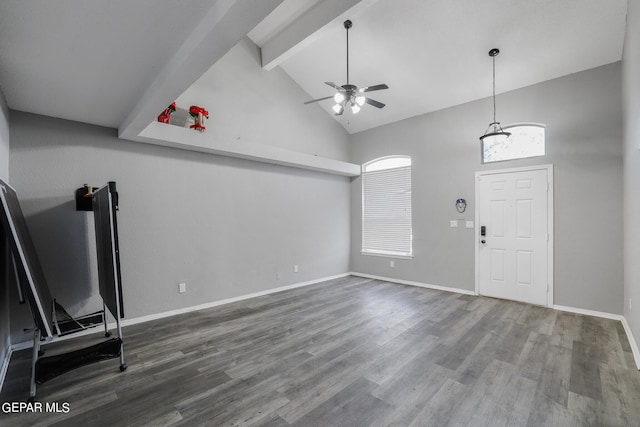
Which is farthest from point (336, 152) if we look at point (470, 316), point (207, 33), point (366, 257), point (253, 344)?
point (207, 33)

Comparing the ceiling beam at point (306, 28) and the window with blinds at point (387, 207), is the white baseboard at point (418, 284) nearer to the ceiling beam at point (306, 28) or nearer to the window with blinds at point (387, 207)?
the window with blinds at point (387, 207)

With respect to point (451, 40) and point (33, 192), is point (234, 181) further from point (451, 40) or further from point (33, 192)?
point (451, 40)

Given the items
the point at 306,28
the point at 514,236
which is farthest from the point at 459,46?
the point at 514,236

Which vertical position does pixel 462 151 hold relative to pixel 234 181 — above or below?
above

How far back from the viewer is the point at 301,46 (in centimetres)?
439

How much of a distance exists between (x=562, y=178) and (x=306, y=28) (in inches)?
171

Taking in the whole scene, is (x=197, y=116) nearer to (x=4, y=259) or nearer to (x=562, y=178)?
(x=4, y=259)

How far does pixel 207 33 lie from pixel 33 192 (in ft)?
9.83

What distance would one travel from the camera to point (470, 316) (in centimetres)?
391

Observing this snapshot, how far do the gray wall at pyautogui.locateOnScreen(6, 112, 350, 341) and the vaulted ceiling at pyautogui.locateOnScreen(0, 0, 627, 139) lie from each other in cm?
42

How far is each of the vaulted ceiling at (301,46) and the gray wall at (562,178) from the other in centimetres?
32

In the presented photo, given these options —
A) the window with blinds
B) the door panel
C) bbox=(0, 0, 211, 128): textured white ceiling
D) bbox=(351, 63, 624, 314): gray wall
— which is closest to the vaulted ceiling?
bbox=(0, 0, 211, 128): textured white ceiling

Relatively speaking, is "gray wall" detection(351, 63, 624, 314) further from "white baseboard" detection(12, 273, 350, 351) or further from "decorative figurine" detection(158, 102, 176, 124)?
"decorative figurine" detection(158, 102, 176, 124)

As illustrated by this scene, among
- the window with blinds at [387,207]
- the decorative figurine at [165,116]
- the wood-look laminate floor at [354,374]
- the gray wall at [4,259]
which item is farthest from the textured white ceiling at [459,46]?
the gray wall at [4,259]
